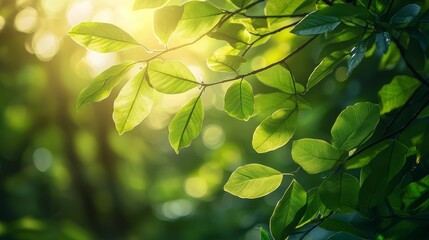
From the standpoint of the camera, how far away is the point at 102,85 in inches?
33.2

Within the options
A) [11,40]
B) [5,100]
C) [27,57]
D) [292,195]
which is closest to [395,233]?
[292,195]

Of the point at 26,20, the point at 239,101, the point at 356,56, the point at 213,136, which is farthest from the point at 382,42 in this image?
the point at 213,136

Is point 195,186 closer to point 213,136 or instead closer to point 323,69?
point 213,136

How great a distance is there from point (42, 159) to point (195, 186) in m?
1.57

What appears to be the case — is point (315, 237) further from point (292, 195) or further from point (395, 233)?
point (292, 195)

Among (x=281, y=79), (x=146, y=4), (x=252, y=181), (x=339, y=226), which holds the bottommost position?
(x=339, y=226)

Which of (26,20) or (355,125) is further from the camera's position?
(26,20)

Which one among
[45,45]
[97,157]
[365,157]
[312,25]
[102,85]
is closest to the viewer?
[312,25]

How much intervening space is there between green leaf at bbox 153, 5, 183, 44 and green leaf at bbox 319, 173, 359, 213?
0.35 m

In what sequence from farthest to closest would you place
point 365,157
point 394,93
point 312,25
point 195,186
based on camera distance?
point 195,186 < point 394,93 < point 365,157 < point 312,25

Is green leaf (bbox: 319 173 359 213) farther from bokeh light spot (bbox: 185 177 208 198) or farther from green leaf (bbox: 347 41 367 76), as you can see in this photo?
bokeh light spot (bbox: 185 177 208 198)

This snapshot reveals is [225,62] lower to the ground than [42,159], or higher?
higher

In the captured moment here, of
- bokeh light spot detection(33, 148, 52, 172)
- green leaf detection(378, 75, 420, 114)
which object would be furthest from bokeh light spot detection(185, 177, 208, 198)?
green leaf detection(378, 75, 420, 114)

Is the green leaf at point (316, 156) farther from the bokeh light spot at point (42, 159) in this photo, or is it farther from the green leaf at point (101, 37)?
the bokeh light spot at point (42, 159)
